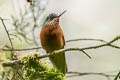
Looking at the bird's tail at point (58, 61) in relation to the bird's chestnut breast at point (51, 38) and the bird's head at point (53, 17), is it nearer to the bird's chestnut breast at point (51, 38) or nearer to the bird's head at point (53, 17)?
the bird's chestnut breast at point (51, 38)

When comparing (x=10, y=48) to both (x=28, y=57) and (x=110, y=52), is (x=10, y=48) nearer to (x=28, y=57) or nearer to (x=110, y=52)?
(x=28, y=57)

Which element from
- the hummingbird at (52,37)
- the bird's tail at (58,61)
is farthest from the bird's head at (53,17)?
the bird's tail at (58,61)

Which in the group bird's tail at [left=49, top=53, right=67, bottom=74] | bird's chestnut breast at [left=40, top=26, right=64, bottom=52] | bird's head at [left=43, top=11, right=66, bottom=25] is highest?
bird's head at [left=43, top=11, right=66, bottom=25]

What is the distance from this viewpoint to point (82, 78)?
385cm

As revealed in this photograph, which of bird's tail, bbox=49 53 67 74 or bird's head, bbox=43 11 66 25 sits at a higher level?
bird's head, bbox=43 11 66 25

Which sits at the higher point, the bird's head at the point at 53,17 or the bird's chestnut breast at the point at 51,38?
the bird's head at the point at 53,17

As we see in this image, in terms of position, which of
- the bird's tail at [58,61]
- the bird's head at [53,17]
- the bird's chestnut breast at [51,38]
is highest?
the bird's head at [53,17]

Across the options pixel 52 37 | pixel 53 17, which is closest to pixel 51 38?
pixel 52 37

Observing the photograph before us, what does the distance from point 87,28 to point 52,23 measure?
1659 millimetres

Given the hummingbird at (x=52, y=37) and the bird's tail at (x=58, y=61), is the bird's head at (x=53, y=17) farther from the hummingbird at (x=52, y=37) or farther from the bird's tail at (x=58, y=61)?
the bird's tail at (x=58, y=61)

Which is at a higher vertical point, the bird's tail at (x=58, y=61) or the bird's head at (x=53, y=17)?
the bird's head at (x=53, y=17)

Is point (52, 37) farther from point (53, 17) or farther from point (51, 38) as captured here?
point (53, 17)

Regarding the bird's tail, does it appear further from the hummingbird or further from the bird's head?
the bird's head

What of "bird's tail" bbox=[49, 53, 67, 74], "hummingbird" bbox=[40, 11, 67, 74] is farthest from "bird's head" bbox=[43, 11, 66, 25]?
"bird's tail" bbox=[49, 53, 67, 74]
